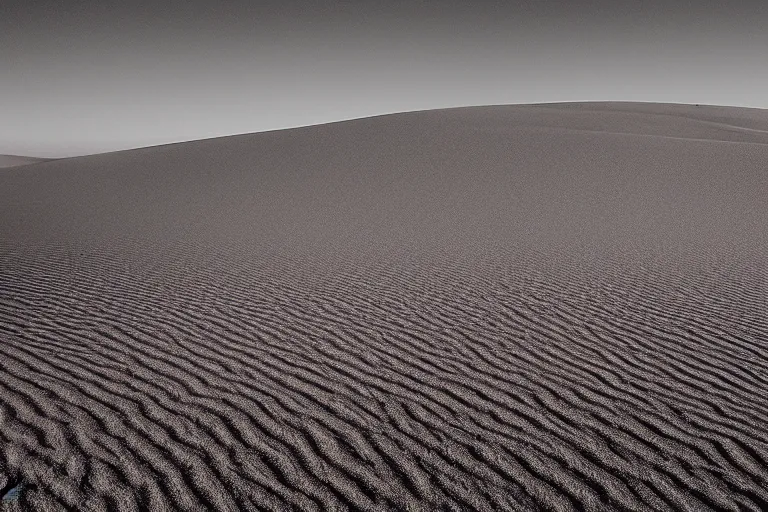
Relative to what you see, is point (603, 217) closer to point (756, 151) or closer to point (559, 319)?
point (559, 319)

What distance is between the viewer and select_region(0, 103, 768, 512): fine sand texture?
3.29m

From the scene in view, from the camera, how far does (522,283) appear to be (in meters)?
8.64

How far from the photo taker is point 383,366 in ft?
16.6

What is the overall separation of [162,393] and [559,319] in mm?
4396

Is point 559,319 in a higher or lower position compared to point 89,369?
lower

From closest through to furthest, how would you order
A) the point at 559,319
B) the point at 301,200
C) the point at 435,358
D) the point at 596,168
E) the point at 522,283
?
the point at 435,358, the point at 559,319, the point at 522,283, the point at 301,200, the point at 596,168

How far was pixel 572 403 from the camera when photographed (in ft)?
14.3

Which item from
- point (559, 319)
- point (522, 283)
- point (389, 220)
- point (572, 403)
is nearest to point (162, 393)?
point (572, 403)

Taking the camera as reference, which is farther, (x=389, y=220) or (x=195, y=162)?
(x=195, y=162)

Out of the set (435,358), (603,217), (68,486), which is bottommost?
(603,217)

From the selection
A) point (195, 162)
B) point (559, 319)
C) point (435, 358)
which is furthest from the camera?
point (195, 162)

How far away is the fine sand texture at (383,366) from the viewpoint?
3.29 metres

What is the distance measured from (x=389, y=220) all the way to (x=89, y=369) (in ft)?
41.4

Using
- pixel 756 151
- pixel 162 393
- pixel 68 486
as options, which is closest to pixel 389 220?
pixel 162 393
